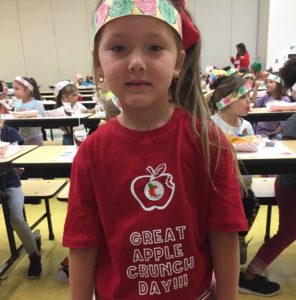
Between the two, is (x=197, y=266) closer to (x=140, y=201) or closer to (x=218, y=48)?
(x=140, y=201)

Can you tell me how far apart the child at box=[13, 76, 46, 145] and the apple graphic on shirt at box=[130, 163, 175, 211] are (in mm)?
3391

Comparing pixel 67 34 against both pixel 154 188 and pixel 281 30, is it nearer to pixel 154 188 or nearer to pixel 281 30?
pixel 281 30

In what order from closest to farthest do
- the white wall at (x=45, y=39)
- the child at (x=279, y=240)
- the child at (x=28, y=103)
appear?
the child at (x=279, y=240), the child at (x=28, y=103), the white wall at (x=45, y=39)

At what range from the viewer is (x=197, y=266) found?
750 millimetres

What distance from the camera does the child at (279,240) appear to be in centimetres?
173

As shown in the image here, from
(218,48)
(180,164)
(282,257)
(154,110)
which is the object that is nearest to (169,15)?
(154,110)

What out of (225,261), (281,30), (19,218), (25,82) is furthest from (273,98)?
(281,30)

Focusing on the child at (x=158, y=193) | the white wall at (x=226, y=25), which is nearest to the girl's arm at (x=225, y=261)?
the child at (x=158, y=193)

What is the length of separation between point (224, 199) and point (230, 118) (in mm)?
1720

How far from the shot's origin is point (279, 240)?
1807mm

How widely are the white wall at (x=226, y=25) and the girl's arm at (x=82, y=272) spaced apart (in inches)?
345

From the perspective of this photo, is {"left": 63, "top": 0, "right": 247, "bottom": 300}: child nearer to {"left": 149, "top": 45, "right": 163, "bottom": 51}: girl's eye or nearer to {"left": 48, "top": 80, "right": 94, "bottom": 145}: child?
{"left": 149, "top": 45, "right": 163, "bottom": 51}: girl's eye

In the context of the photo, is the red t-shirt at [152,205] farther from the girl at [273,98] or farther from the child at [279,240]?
the girl at [273,98]

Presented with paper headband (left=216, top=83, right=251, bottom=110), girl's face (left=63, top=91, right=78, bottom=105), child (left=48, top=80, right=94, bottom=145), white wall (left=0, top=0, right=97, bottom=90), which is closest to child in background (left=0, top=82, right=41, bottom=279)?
paper headband (left=216, top=83, right=251, bottom=110)
